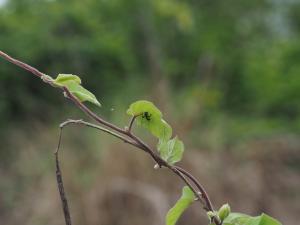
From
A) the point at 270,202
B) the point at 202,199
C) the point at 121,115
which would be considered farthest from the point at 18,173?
the point at 202,199

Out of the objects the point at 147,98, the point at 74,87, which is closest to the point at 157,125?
the point at 74,87

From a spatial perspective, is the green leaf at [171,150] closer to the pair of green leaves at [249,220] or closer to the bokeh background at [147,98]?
the pair of green leaves at [249,220]

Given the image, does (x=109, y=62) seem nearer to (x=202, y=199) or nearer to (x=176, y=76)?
(x=176, y=76)

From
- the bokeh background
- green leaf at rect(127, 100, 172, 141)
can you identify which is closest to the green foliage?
green leaf at rect(127, 100, 172, 141)

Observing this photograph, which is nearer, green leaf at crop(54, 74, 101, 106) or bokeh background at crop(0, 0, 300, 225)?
green leaf at crop(54, 74, 101, 106)

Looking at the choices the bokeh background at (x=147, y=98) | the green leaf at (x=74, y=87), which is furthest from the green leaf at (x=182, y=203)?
the bokeh background at (x=147, y=98)

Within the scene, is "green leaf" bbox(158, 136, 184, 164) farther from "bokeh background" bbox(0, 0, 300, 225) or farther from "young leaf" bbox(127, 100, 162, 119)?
"bokeh background" bbox(0, 0, 300, 225)

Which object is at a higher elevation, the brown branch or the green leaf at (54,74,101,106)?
the green leaf at (54,74,101,106)
